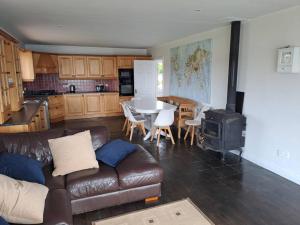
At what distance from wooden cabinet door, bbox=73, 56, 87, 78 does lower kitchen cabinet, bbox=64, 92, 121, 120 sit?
0.67 metres

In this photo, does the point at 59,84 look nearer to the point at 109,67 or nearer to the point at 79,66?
the point at 79,66

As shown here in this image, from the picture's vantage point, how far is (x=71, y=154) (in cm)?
248

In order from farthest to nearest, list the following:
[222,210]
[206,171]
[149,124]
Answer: [149,124] < [206,171] < [222,210]

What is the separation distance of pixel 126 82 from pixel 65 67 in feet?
6.61

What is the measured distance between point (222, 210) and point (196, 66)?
11.6 feet

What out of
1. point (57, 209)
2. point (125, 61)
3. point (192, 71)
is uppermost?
point (125, 61)

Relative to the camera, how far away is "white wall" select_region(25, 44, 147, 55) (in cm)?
694

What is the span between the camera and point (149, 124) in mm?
5680

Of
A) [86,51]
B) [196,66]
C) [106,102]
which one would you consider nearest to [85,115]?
[106,102]

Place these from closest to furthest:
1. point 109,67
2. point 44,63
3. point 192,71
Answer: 1. point 192,71
2. point 44,63
3. point 109,67

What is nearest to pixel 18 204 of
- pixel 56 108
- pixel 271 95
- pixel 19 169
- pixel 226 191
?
pixel 19 169

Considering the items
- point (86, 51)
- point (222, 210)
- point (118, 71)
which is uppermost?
point (86, 51)

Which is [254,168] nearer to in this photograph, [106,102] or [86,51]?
[106,102]

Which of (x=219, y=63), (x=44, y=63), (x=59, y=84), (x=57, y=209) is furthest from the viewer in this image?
(x=59, y=84)
